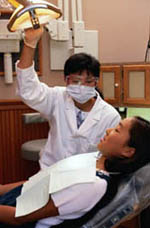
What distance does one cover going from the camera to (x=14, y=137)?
3.07 m

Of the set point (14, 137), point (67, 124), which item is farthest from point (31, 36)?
point (14, 137)

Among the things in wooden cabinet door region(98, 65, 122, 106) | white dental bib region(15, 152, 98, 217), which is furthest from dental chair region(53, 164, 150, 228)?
wooden cabinet door region(98, 65, 122, 106)

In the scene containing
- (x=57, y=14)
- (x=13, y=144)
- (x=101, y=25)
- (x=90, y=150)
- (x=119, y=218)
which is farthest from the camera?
(x=101, y=25)

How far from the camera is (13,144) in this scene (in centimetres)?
308

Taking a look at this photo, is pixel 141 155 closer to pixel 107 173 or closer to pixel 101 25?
pixel 107 173

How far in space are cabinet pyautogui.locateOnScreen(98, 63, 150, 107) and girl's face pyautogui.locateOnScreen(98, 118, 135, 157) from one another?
4.13ft

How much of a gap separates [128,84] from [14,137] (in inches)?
44.4

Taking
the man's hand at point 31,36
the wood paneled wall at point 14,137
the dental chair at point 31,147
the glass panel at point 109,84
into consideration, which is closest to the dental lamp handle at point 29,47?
the man's hand at point 31,36

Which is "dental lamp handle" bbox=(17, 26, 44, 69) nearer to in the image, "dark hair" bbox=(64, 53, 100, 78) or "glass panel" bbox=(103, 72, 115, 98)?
"dark hair" bbox=(64, 53, 100, 78)

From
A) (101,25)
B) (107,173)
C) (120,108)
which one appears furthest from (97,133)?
(101,25)

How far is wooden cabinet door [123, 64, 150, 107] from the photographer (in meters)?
2.57

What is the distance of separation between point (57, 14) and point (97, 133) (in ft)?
2.36

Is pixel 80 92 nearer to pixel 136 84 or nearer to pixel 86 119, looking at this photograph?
pixel 86 119

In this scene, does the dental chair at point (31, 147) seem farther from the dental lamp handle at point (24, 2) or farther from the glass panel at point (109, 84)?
the dental lamp handle at point (24, 2)
